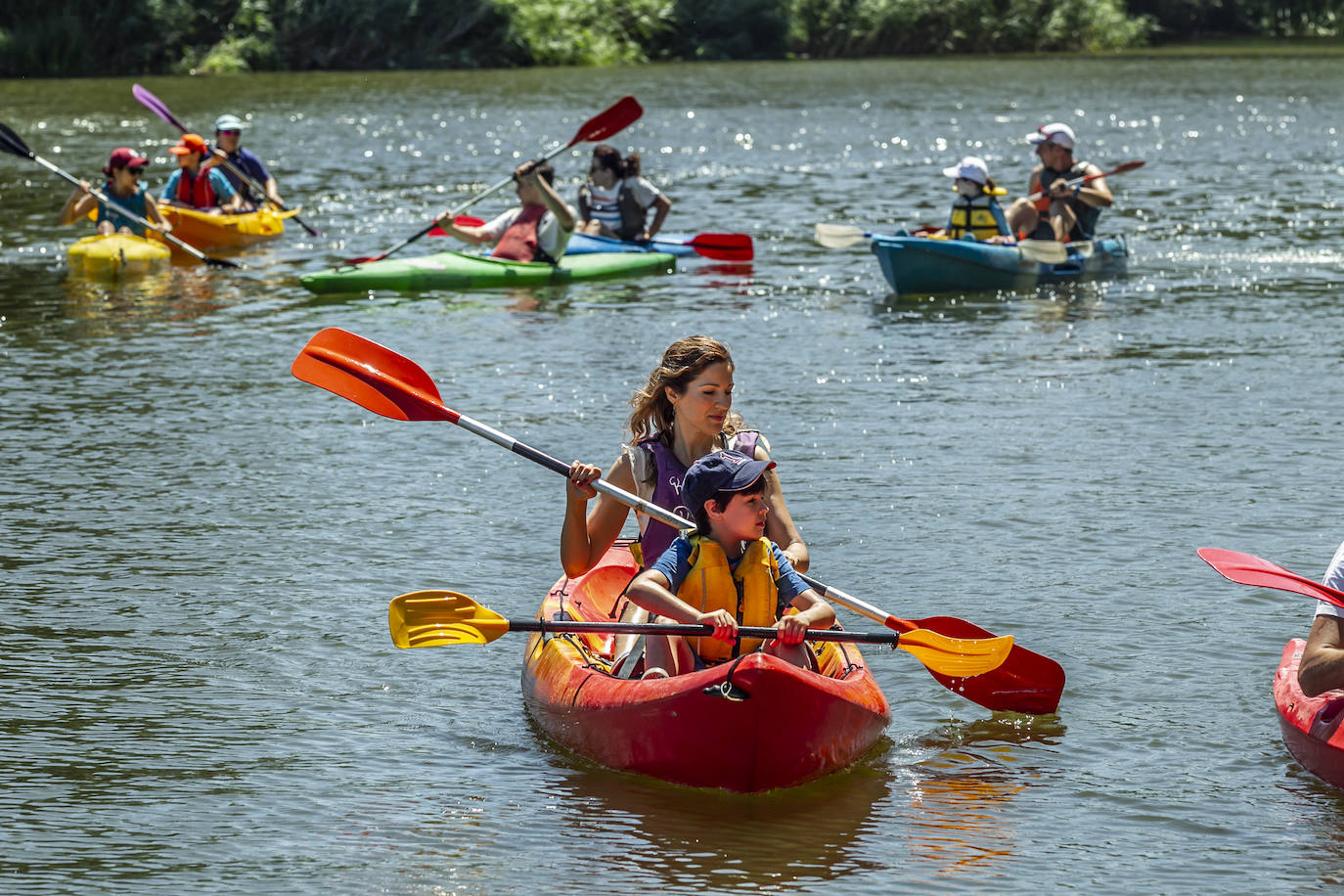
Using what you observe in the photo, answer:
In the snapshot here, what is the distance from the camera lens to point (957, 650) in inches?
209

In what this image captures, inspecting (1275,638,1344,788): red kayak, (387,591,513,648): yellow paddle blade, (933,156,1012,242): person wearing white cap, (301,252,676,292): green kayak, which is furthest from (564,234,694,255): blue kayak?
(1275,638,1344,788): red kayak

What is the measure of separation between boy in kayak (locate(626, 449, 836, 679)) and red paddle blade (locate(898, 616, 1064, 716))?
0.83 m

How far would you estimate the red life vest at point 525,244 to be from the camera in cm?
1391

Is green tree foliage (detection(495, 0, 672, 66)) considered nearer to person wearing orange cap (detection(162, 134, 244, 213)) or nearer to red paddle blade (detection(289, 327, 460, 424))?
person wearing orange cap (detection(162, 134, 244, 213))

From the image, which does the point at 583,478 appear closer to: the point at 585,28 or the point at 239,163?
the point at 239,163

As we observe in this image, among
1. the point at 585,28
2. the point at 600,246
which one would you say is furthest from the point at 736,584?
the point at 585,28

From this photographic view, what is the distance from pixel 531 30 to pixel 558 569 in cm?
3456

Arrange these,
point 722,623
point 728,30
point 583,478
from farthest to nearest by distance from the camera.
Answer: point 728,30
point 583,478
point 722,623

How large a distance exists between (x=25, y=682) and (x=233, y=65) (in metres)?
33.9

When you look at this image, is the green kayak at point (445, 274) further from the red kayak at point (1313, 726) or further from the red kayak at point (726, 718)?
the red kayak at point (1313, 726)

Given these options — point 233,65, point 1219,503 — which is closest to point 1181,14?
point 233,65

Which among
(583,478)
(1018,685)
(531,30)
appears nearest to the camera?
(583,478)

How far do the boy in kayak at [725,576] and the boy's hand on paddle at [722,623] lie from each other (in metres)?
0.04

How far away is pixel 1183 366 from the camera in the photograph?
35.0 ft
